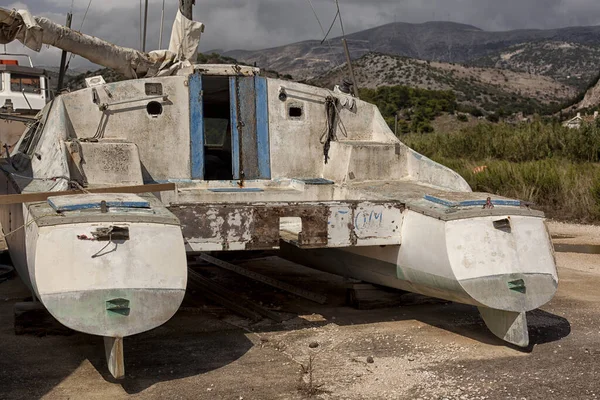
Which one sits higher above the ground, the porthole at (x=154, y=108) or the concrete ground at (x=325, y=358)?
the porthole at (x=154, y=108)

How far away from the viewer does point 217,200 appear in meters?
7.19

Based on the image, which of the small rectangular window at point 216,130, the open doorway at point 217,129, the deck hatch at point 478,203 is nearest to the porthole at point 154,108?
the open doorway at point 217,129

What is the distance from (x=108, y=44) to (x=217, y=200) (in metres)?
2.29

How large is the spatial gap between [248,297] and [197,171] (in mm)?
1243

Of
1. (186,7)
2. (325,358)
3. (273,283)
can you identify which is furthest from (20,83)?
(325,358)

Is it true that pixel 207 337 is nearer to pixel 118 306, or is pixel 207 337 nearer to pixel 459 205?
pixel 118 306

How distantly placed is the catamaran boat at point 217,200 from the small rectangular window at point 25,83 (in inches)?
387

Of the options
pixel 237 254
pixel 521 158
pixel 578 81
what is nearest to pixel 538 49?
pixel 578 81

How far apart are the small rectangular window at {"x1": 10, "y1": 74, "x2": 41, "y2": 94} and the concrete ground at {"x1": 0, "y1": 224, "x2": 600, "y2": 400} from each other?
450 inches

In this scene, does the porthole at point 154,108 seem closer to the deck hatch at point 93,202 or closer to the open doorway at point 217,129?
the open doorway at point 217,129

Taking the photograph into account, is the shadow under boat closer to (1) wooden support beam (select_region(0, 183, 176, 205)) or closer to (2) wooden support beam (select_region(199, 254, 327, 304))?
(2) wooden support beam (select_region(199, 254, 327, 304))

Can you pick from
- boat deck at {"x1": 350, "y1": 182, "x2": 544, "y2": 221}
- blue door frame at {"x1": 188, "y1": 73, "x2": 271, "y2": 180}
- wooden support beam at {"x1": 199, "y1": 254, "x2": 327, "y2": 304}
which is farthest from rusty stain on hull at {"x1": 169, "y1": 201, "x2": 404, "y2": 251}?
blue door frame at {"x1": 188, "y1": 73, "x2": 271, "y2": 180}

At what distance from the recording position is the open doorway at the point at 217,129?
8.00 metres

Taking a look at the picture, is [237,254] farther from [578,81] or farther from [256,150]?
[578,81]
